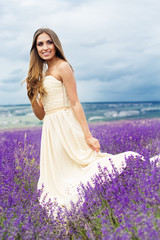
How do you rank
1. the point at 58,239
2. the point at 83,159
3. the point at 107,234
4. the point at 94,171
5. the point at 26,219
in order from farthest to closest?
the point at 83,159 < the point at 94,171 < the point at 58,239 < the point at 26,219 < the point at 107,234

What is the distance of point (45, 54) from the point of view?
266 cm

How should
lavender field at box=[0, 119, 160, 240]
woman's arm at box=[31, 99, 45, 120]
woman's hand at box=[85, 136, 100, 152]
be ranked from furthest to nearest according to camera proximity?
woman's arm at box=[31, 99, 45, 120] → woman's hand at box=[85, 136, 100, 152] → lavender field at box=[0, 119, 160, 240]

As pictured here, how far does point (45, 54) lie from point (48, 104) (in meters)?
0.44

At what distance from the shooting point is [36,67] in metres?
2.76

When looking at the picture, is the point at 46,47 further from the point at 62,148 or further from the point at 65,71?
the point at 62,148

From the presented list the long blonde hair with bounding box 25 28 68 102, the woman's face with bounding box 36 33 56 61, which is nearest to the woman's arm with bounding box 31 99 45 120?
the long blonde hair with bounding box 25 28 68 102

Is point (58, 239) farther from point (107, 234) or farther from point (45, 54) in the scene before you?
point (45, 54)

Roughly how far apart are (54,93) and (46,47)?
41 centimetres

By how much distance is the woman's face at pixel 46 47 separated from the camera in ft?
8.68

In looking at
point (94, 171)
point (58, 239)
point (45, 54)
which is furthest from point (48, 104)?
point (58, 239)

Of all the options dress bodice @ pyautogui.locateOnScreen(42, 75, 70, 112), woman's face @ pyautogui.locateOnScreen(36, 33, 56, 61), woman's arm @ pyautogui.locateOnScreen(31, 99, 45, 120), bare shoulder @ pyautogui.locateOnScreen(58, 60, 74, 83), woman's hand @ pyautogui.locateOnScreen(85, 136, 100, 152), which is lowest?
woman's hand @ pyautogui.locateOnScreen(85, 136, 100, 152)

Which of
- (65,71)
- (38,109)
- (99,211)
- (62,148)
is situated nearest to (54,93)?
(65,71)

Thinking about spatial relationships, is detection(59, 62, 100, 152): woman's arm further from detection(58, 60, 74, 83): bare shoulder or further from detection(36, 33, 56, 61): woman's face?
detection(36, 33, 56, 61): woman's face

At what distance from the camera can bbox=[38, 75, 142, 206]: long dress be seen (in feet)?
8.45
